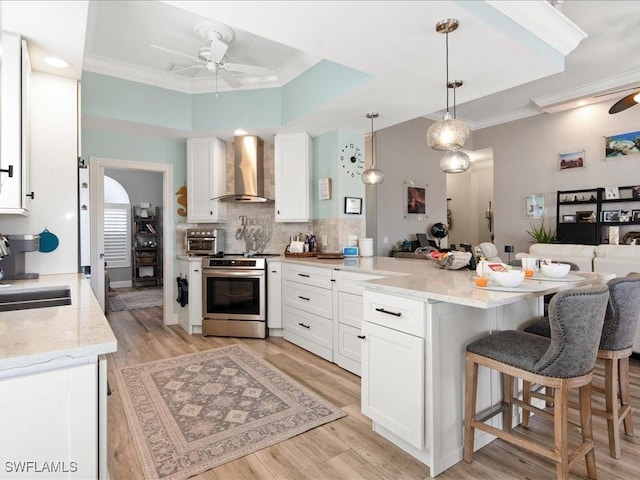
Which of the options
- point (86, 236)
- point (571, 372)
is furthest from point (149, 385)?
point (571, 372)

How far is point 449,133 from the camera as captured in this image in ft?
7.50

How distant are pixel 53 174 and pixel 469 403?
2953mm

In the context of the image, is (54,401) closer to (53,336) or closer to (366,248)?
(53,336)

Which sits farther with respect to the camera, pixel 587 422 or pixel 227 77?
pixel 227 77

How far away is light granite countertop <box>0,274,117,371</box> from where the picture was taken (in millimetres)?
901

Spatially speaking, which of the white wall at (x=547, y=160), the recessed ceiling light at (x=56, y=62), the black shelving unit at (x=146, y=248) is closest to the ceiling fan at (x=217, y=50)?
the recessed ceiling light at (x=56, y=62)

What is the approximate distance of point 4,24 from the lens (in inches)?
72.6

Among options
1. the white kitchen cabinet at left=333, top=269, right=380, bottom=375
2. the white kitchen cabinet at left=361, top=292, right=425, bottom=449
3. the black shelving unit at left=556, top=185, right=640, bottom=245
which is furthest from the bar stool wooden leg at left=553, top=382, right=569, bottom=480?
the black shelving unit at left=556, top=185, right=640, bottom=245

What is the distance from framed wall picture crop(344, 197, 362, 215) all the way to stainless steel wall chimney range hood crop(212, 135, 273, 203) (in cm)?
105

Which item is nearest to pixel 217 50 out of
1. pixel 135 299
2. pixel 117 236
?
pixel 135 299

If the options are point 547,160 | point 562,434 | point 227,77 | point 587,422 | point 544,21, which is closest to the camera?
point 562,434

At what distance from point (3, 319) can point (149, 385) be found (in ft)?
5.89

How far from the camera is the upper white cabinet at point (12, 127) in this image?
1855 millimetres

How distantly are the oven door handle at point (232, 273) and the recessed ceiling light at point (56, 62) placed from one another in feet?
7.66
